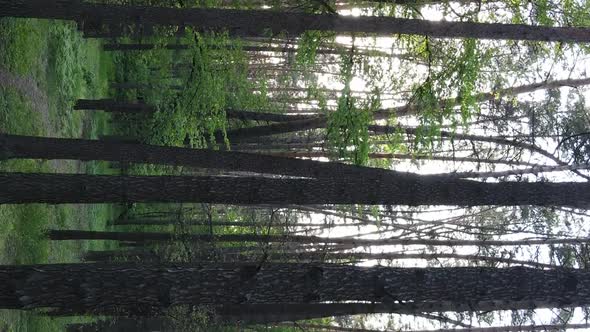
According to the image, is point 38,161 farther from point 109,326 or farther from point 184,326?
point 184,326

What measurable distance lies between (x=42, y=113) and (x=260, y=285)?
9.06m

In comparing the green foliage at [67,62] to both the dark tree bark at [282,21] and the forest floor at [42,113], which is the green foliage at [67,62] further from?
the dark tree bark at [282,21]

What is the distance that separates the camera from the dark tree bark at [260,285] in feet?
18.5

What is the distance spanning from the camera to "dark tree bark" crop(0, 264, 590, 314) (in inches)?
222

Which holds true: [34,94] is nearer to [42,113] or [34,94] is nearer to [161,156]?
[42,113]

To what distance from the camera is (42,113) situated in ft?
42.8

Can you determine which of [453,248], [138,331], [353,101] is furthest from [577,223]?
[138,331]

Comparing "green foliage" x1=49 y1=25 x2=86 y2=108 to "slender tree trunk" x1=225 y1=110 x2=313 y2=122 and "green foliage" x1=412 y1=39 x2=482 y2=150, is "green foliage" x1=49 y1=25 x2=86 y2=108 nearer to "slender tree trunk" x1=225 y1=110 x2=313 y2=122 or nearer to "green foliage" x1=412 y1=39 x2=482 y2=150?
"slender tree trunk" x1=225 y1=110 x2=313 y2=122

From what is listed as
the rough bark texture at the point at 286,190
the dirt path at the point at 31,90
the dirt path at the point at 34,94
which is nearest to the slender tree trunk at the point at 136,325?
the dirt path at the point at 34,94

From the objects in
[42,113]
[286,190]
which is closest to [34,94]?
[42,113]

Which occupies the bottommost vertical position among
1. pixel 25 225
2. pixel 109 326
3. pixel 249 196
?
pixel 109 326

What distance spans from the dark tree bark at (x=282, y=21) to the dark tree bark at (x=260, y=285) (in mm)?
3256

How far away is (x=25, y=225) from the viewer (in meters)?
12.1

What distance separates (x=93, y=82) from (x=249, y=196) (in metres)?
11.8
